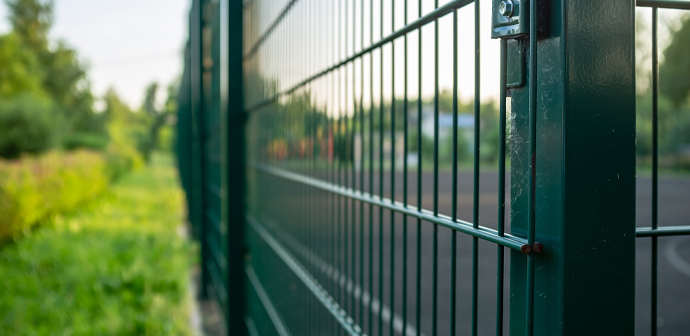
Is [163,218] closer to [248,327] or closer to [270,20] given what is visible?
[248,327]

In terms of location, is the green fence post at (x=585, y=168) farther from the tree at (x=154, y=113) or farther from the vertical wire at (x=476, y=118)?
the tree at (x=154, y=113)

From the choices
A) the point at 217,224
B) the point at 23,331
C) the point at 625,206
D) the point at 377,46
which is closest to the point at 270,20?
the point at 377,46

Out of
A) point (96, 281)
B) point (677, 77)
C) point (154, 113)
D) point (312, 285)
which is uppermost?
point (677, 77)

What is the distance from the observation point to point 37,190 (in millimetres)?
10477

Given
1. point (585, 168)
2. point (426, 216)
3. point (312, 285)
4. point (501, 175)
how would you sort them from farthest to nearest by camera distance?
point (312, 285), point (426, 216), point (501, 175), point (585, 168)

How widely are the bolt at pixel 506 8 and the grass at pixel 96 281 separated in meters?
4.30

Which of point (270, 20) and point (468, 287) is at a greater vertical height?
point (270, 20)

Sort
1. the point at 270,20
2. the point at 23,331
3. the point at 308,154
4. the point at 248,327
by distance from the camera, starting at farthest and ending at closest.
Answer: the point at 23,331, the point at 248,327, the point at 270,20, the point at 308,154

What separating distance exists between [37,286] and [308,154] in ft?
17.1

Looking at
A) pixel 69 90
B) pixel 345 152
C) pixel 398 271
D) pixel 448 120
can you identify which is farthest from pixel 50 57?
pixel 345 152

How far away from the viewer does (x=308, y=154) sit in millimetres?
2426

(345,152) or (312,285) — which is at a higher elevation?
(345,152)

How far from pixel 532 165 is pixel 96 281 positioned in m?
6.27

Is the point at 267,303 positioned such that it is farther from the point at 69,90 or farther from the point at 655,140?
the point at 69,90
